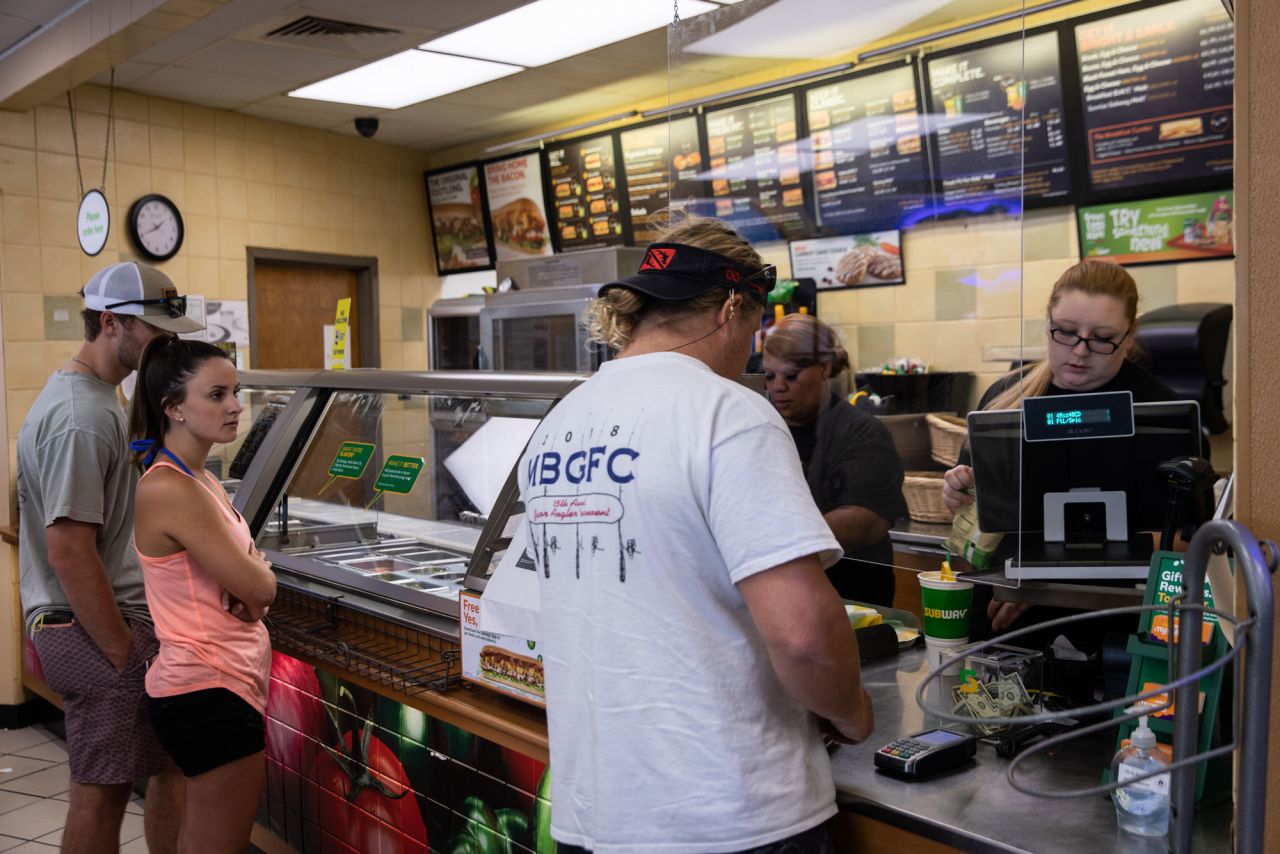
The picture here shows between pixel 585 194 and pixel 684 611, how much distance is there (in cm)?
518

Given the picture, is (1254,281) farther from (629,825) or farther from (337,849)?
(337,849)

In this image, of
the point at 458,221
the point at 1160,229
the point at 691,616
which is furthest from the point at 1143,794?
the point at 458,221

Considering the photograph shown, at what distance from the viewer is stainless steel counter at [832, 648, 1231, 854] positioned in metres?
1.37

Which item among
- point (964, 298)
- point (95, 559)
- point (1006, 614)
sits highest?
point (964, 298)

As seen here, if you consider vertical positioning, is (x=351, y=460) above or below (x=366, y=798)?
above

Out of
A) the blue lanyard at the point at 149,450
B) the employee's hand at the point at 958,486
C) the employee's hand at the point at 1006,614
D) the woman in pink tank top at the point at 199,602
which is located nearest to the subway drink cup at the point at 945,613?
the employee's hand at the point at 1006,614

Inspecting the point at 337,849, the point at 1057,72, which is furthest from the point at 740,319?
the point at 1057,72

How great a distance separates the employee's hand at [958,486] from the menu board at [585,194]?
4011 mm

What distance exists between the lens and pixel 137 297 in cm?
266

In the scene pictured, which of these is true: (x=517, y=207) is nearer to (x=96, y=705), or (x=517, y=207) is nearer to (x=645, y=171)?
(x=645, y=171)

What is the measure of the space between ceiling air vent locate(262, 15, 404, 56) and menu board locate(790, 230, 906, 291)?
92.1 inches

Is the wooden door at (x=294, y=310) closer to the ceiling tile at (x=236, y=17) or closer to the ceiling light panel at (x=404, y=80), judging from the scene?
the ceiling light panel at (x=404, y=80)

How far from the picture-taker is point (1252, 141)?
1.27m

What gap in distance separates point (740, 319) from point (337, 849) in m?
1.83
